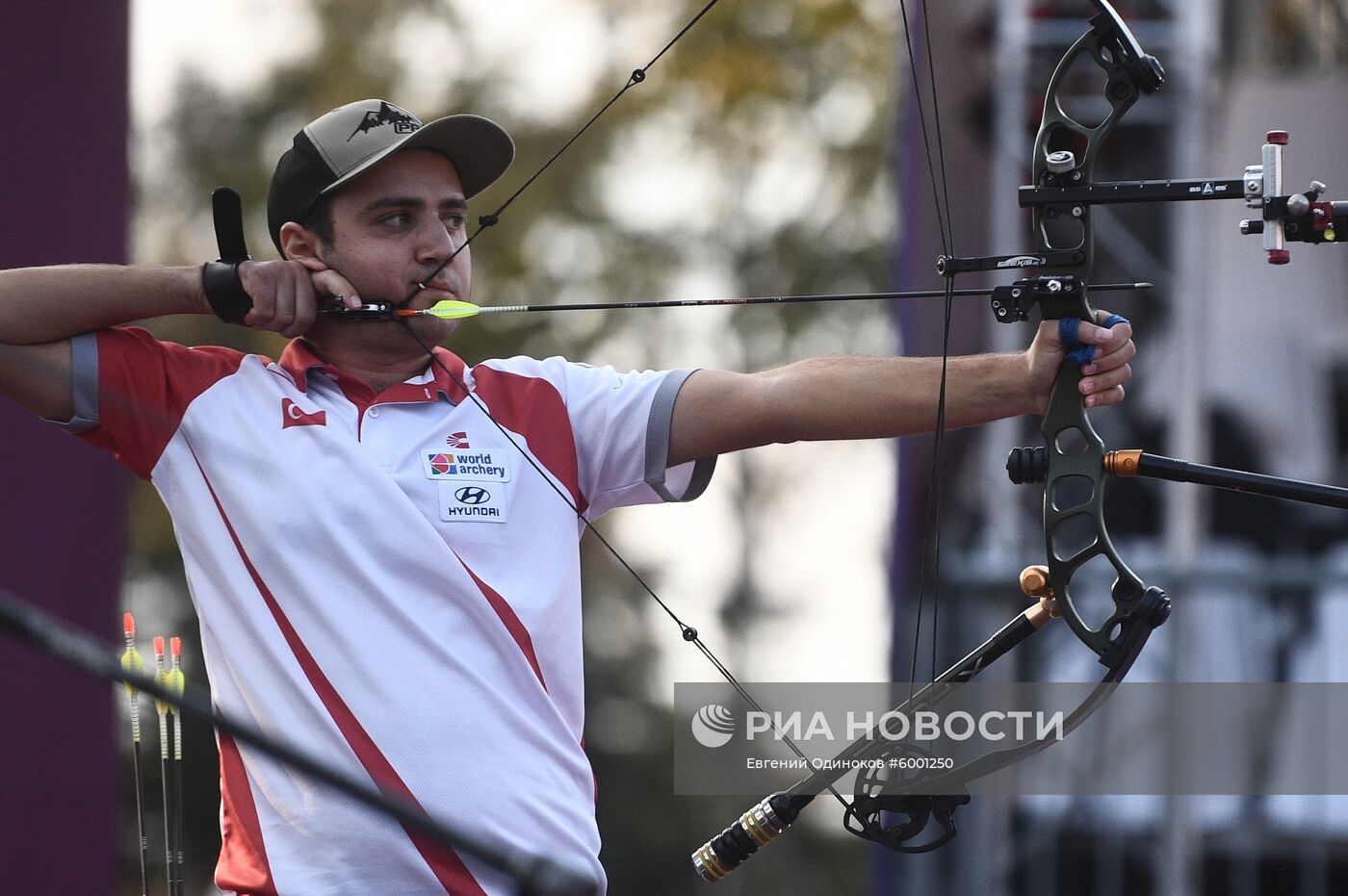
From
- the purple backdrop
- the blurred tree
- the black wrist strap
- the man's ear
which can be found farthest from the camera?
the blurred tree

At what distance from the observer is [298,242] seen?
2705 mm

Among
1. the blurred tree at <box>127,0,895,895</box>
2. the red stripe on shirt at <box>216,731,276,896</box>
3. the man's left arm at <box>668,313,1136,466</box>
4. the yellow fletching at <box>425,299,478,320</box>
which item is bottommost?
the red stripe on shirt at <box>216,731,276,896</box>

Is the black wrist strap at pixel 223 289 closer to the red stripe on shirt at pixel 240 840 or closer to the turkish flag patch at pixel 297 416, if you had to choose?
the turkish flag patch at pixel 297 416

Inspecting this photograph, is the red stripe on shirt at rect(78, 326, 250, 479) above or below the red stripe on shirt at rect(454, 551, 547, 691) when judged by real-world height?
above

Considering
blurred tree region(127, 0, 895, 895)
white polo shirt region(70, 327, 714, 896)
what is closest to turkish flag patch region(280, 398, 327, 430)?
white polo shirt region(70, 327, 714, 896)

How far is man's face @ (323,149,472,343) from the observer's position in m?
2.57

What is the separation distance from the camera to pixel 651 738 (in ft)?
38.7

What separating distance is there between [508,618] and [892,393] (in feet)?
1.87

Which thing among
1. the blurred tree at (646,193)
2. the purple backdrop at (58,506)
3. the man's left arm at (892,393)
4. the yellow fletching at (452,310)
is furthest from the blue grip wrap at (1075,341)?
the blurred tree at (646,193)

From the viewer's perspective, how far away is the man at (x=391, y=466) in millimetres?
2248

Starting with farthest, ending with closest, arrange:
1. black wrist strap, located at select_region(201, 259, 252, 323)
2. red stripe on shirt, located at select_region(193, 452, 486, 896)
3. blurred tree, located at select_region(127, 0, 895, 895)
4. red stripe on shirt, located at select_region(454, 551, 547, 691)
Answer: blurred tree, located at select_region(127, 0, 895, 895) < black wrist strap, located at select_region(201, 259, 252, 323) < red stripe on shirt, located at select_region(454, 551, 547, 691) < red stripe on shirt, located at select_region(193, 452, 486, 896)

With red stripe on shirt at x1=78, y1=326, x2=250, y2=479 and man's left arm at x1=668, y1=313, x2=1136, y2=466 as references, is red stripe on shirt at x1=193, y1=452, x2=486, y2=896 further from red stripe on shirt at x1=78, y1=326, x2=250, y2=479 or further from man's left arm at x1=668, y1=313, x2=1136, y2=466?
man's left arm at x1=668, y1=313, x2=1136, y2=466

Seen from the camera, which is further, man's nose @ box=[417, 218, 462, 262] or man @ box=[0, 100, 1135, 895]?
man's nose @ box=[417, 218, 462, 262]

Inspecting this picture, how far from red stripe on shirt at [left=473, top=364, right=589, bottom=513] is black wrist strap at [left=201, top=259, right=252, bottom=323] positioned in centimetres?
33
